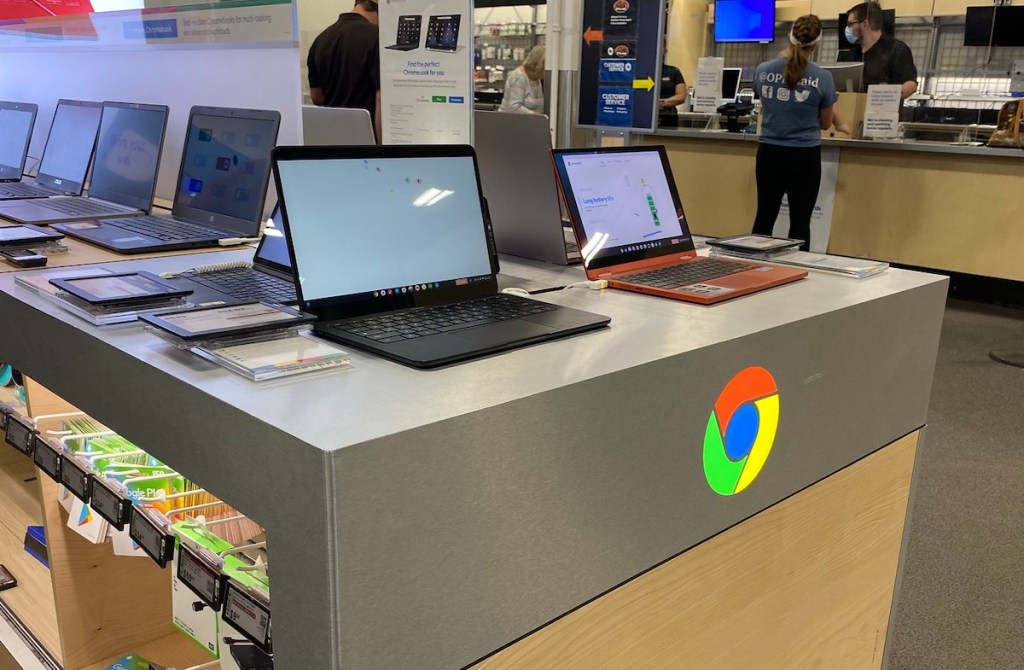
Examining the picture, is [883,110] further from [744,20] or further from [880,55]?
[744,20]

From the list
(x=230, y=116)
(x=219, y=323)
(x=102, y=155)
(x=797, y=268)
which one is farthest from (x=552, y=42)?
(x=219, y=323)

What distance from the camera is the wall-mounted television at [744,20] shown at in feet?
25.3

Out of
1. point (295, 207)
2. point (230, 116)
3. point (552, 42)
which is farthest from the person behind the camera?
point (552, 42)

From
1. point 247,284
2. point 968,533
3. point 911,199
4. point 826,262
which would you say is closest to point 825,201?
point 911,199

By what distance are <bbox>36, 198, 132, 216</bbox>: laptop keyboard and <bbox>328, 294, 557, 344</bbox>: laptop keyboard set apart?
1.36m

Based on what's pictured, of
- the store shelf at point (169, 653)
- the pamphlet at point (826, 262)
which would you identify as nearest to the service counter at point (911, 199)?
the pamphlet at point (826, 262)

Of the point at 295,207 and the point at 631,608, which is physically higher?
the point at 295,207

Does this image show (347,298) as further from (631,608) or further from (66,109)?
(66,109)

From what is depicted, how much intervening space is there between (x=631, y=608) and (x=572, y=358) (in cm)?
34

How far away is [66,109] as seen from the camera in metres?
2.70

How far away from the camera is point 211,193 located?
Result: 201 centimetres

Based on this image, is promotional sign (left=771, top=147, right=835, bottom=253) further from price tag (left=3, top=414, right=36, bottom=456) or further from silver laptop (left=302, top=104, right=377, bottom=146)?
price tag (left=3, top=414, right=36, bottom=456)

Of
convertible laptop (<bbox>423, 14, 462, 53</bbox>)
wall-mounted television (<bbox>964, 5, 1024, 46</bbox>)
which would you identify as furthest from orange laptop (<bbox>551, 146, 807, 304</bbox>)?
wall-mounted television (<bbox>964, 5, 1024, 46</bbox>)

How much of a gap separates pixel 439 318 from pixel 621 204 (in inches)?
21.2
